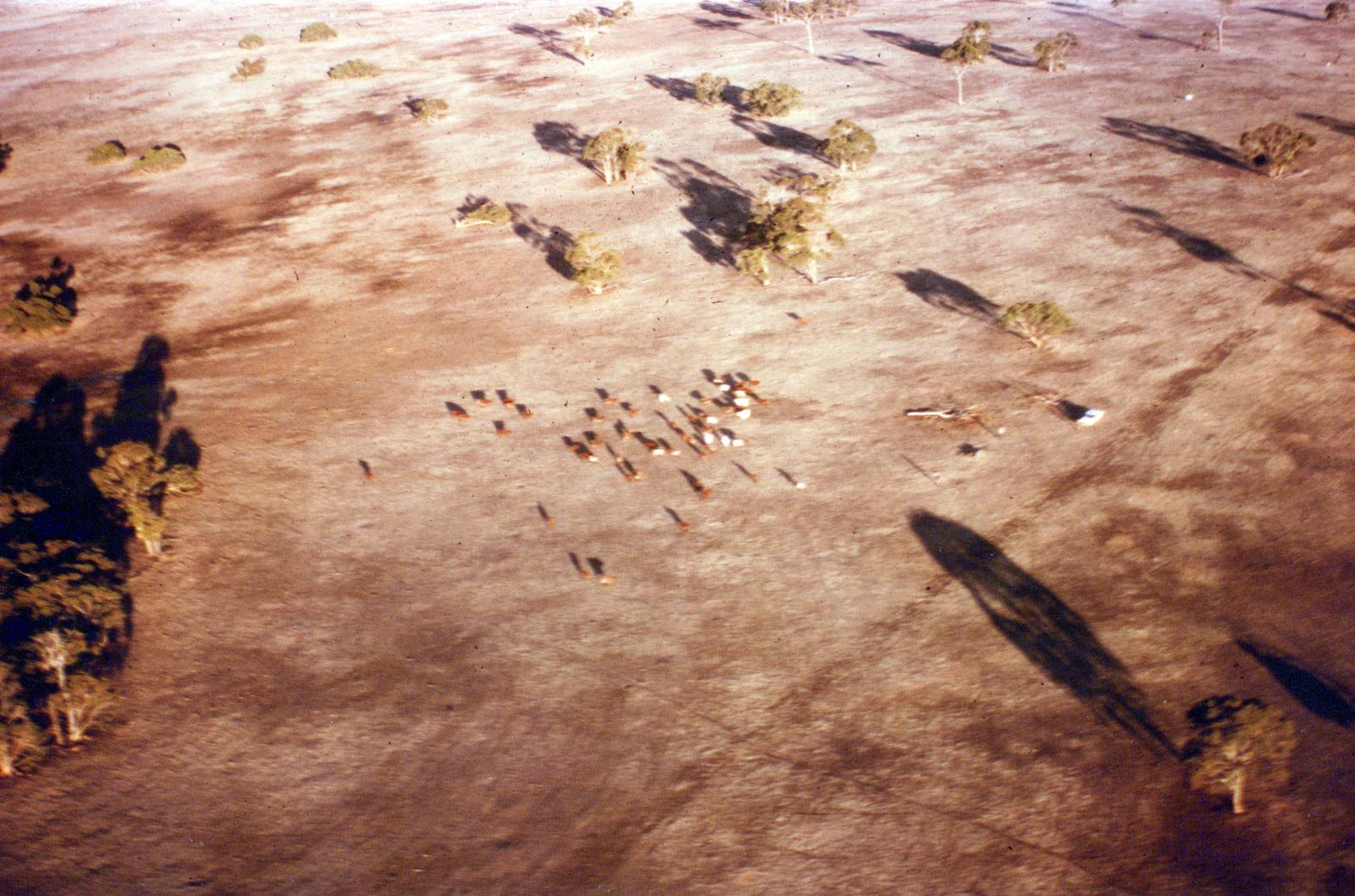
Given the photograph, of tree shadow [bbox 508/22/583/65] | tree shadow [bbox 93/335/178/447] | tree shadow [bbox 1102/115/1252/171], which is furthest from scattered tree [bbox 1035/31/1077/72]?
tree shadow [bbox 93/335/178/447]

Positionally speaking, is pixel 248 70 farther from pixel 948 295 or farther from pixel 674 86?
pixel 948 295

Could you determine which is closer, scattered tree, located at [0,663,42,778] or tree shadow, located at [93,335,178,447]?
scattered tree, located at [0,663,42,778]

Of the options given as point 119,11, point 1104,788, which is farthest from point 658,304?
point 119,11

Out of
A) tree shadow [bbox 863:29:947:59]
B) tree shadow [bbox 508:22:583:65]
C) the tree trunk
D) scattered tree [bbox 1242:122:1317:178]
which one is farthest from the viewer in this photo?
tree shadow [bbox 508:22:583:65]

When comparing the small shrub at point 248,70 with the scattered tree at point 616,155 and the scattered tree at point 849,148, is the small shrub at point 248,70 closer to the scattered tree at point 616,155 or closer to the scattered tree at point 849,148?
the scattered tree at point 616,155

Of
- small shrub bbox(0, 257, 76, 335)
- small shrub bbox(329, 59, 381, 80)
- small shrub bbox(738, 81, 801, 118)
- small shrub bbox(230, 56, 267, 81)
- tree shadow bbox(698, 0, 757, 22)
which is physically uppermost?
tree shadow bbox(698, 0, 757, 22)

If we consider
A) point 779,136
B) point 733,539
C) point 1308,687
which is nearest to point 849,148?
point 779,136

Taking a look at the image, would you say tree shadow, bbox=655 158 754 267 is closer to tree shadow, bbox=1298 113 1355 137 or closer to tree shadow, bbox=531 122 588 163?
tree shadow, bbox=531 122 588 163
